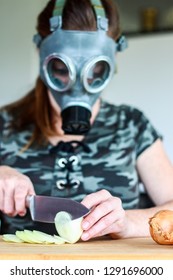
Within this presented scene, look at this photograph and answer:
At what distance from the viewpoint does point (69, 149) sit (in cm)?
144

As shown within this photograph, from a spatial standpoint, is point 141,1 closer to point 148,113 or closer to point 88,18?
point 148,113

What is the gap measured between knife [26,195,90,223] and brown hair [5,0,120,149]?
47 centimetres

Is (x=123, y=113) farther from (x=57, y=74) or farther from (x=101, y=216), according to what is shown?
(x=101, y=216)

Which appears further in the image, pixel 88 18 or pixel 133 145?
pixel 133 145

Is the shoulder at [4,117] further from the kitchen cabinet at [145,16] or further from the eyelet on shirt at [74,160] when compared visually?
the kitchen cabinet at [145,16]

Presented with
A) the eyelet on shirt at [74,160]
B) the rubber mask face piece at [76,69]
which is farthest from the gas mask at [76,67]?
the eyelet on shirt at [74,160]

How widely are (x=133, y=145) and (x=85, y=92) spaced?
273 millimetres

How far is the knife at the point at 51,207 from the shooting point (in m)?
0.94

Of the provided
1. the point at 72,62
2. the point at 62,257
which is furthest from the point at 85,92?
the point at 62,257

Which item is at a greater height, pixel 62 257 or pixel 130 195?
pixel 62 257

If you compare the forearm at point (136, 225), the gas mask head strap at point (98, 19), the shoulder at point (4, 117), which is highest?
the gas mask head strap at point (98, 19)

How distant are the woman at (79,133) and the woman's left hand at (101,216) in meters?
0.04

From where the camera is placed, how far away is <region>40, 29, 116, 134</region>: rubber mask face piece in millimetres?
1253

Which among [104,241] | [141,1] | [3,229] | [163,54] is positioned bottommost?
[3,229]
